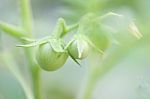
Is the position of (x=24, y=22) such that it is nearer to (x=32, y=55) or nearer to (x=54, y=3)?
(x=32, y=55)

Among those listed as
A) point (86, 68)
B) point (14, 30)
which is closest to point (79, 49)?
point (14, 30)

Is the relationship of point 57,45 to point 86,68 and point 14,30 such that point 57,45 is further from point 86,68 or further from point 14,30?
point 86,68

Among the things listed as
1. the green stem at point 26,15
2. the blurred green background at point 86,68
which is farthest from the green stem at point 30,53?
the blurred green background at point 86,68

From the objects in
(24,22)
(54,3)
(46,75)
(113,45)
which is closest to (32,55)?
(24,22)

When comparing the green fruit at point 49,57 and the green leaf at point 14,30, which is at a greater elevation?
the green leaf at point 14,30

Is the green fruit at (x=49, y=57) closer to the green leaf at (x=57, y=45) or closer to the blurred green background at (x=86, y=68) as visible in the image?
the green leaf at (x=57, y=45)

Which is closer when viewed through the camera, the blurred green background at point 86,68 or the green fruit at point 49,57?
the green fruit at point 49,57
